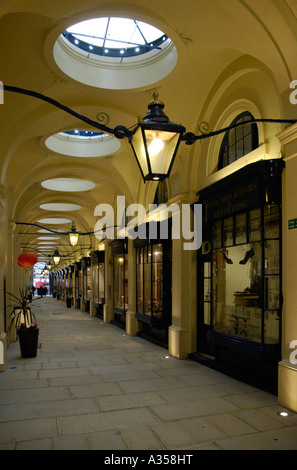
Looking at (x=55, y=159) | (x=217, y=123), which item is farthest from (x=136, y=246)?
(x=217, y=123)

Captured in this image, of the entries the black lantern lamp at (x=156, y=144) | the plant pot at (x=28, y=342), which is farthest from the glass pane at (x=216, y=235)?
the plant pot at (x=28, y=342)

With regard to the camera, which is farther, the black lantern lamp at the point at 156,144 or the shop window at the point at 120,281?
the shop window at the point at 120,281

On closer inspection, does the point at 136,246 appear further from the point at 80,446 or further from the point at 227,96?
the point at 80,446

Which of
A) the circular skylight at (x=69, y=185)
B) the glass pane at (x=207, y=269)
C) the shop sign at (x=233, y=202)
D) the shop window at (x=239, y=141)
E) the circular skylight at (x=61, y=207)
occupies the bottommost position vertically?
the glass pane at (x=207, y=269)

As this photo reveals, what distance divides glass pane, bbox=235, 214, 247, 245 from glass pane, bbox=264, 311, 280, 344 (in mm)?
1461

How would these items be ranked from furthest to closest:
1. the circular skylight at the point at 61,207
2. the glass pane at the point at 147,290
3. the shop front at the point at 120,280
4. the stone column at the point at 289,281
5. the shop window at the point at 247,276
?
the circular skylight at the point at 61,207 → the shop front at the point at 120,280 → the glass pane at the point at 147,290 → the shop window at the point at 247,276 → the stone column at the point at 289,281

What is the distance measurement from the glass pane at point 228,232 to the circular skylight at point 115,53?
10.0 ft

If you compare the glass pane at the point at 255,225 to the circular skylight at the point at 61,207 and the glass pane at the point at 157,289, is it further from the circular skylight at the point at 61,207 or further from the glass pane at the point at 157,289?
the circular skylight at the point at 61,207

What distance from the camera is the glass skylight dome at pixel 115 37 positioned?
7.11 meters

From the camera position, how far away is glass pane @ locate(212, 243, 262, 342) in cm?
650

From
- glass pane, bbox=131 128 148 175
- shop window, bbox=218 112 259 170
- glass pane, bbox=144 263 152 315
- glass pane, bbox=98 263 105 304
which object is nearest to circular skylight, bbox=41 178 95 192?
glass pane, bbox=98 263 105 304

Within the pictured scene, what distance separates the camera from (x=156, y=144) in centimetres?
392

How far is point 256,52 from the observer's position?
18.3 ft

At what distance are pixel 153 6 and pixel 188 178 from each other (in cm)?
398
